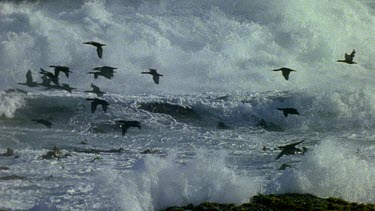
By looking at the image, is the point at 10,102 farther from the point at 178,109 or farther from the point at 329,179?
the point at 329,179

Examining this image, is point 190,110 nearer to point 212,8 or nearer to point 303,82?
point 303,82

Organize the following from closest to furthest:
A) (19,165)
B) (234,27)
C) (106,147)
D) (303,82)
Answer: (19,165)
(106,147)
(303,82)
(234,27)

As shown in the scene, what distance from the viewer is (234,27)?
1756 inches

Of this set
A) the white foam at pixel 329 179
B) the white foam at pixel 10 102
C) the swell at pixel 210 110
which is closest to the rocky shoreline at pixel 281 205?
the white foam at pixel 329 179

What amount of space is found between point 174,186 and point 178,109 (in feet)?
57.9

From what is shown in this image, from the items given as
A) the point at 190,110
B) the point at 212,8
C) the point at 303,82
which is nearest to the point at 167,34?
the point at 212,8

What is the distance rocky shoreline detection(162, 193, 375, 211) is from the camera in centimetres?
1132

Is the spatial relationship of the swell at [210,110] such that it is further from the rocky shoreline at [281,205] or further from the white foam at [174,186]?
the rocky shoreline at [281,205]

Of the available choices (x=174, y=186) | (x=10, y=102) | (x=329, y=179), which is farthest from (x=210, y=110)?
(x=174, y=186)

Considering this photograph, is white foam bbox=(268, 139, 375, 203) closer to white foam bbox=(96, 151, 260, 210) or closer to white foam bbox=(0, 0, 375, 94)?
white foam bbox=(96, 151, 260, 210)

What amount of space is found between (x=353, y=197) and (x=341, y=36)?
106 feet

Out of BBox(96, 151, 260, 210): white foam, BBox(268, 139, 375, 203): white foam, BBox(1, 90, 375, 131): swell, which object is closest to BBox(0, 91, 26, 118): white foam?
BBox(1, 90, 375, 131): swell

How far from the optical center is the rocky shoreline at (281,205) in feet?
37.1

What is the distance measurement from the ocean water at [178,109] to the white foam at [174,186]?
1.2 inches
